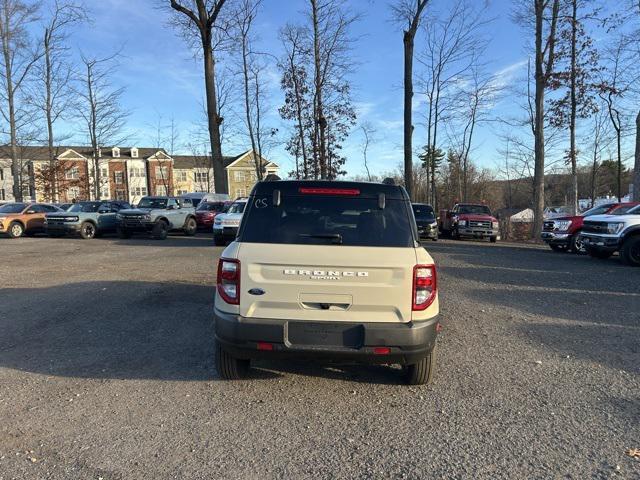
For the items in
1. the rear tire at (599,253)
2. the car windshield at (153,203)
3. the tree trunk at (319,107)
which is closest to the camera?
the rear tire at (599,253)

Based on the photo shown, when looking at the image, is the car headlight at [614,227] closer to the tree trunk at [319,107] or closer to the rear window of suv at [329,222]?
the rear window of suv at [329,222]

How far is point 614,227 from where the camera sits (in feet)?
40.1

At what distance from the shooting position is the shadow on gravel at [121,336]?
15.1ft

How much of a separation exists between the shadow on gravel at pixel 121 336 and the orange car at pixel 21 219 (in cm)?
1522

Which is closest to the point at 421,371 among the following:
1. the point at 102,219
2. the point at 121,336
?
the point at 121,336

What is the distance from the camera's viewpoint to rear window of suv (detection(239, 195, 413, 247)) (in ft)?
12.5

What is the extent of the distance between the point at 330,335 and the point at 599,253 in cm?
1312

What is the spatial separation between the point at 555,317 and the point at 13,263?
43.9 ft

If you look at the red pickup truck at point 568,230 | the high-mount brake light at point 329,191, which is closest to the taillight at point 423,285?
the high-mount brake light at point 329,191

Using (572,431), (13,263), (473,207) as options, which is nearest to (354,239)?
(572,431)

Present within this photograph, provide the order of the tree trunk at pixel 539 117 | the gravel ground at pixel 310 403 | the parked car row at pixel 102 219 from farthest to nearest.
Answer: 1. the tree trunk at pixel 539 117
2. the parked car row at pixel 102 219
3. the gravel ground at pixel 310 403

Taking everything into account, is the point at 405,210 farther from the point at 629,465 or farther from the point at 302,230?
the point at 629,465

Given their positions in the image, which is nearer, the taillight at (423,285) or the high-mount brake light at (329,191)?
the taillight at (423,285)

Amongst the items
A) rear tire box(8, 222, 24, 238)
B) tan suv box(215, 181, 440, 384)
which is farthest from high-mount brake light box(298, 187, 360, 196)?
rear tire box(8, 222, 24, 238)
